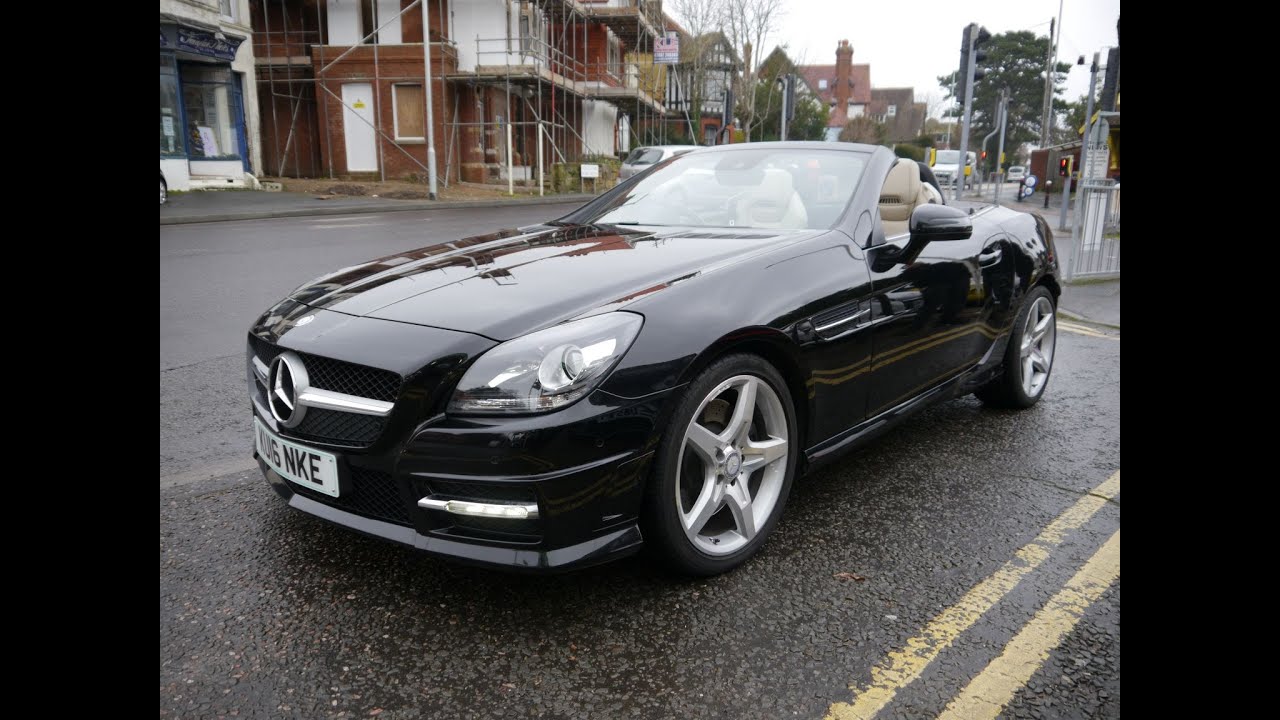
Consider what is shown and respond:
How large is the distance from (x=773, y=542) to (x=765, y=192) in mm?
1539

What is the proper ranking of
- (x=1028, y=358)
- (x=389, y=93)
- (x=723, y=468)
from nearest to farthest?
1. (x=723, y=468)
2. (x=1028, y=358)
3. (x=389, y=93)

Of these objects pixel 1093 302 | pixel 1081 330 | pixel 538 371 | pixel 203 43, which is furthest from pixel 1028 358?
pixel 203 43

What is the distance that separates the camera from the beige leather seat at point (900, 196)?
4.06 metres

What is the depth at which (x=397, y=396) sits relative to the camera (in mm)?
2312

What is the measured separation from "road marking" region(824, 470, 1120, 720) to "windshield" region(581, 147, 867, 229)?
142 centimetres

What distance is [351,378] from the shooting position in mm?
2416

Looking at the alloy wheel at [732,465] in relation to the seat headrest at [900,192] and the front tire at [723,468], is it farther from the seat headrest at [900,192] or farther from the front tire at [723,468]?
the seat headrest at [900,192]

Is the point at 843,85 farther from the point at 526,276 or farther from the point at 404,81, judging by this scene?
the point at 526,276

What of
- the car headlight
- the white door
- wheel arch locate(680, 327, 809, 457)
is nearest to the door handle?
wheel arch locate(680, 327, 809, 457)

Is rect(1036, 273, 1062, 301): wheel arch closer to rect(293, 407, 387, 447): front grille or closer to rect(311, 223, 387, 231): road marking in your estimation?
rect(293, 407, 387, 447): front grille

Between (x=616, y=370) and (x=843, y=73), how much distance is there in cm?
9060

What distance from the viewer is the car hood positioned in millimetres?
2508
